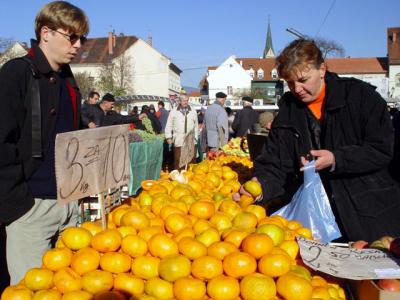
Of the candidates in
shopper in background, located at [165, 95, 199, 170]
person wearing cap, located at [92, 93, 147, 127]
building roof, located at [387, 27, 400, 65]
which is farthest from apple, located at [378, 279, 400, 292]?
building roof, located at [387, 27, 400, 65]

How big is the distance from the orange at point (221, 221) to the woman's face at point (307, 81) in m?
0.85

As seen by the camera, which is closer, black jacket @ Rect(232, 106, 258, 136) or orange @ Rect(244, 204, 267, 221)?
orange @ Rect(244, 204, 267, 221)

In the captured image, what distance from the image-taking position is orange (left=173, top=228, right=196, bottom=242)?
2.03 meters

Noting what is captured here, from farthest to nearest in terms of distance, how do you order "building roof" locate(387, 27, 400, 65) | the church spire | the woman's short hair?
the church spire, "building roof" locate(387, 27, 400, 65), the woman's short hair

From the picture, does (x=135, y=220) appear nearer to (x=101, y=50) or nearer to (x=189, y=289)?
(x=189, y=289)

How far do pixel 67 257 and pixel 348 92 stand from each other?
173 centimetres

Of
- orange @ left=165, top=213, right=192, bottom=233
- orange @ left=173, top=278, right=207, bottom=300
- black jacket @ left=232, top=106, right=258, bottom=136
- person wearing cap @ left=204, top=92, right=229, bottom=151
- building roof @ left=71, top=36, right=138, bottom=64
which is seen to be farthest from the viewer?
building roof @ left=71, top=36, right=138, bottom=64

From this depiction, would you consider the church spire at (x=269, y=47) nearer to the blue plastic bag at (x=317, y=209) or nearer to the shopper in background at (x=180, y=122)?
the shopper in background at (x=180, y=122)

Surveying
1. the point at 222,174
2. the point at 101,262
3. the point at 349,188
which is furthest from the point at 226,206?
the point at 222,174

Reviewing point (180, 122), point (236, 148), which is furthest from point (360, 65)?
point (236, 148)

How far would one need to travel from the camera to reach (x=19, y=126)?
1978 millimetres

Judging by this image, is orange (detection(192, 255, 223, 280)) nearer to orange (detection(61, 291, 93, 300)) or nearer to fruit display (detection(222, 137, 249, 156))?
orange (detection(61, 291, 93, 300))

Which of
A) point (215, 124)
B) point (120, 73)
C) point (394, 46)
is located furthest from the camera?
point (394, 46)

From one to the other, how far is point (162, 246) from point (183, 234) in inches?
6.8
